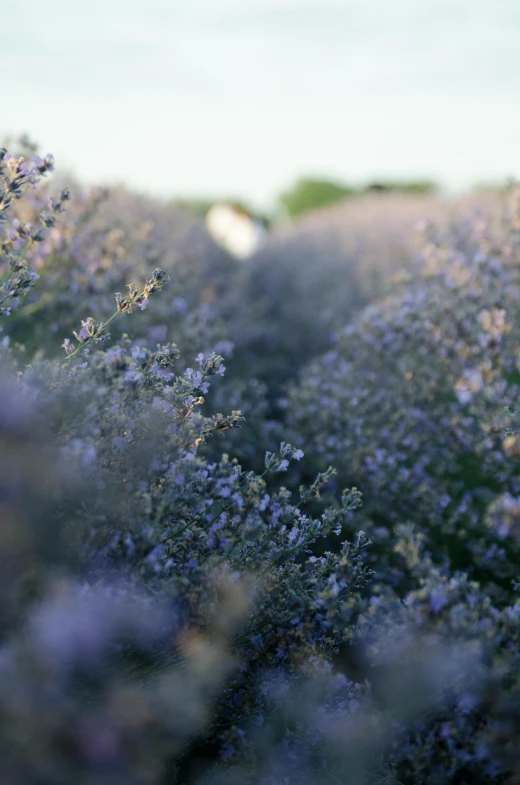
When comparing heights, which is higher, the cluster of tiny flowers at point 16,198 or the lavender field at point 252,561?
the cluster of tiny flowers at point 16,198

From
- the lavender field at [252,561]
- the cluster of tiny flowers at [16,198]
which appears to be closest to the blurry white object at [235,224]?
the lavender field at [252,561]

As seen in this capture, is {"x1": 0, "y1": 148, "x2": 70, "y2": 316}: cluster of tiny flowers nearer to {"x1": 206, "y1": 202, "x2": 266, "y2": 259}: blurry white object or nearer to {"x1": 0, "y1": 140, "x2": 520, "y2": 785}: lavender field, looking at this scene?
{"x1": 0, "y1": 140, "x2": 520, "y2": 785}: lavender field

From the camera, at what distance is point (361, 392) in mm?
5000

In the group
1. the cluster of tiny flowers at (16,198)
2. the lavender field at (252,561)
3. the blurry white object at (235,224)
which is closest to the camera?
the lavender field at (252,561)

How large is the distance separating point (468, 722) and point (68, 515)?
4.92ft

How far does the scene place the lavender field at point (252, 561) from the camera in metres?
1.81

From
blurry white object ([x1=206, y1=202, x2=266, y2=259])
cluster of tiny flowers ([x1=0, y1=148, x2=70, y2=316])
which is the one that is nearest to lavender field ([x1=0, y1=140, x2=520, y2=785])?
cluster of tiny flowers ([x1=0, y1=148, x2=70, y2=316])

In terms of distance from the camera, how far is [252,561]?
2723mm

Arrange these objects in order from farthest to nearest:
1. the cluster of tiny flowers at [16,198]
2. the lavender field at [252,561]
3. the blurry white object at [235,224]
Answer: the blurry white object at [235,224] < the cluster of tiny flowers at [16,198] < the lavender field at [252,561]

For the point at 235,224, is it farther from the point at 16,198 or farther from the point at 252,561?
the point at 252,561

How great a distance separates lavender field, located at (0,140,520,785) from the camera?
5.94ft

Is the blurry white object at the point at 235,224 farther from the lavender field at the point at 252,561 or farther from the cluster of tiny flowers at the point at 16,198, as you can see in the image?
the cluster of tiny flowers at the point at 16,198

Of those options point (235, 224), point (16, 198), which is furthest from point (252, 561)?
point (235, 224)

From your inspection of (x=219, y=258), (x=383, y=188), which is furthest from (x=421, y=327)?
(x=383, y=188)
